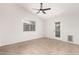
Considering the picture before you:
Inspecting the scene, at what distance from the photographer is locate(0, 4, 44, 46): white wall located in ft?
5.18

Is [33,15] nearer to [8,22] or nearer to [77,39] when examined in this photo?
[8,22]

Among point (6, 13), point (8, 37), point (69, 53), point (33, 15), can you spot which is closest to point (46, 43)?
point (69, 53)

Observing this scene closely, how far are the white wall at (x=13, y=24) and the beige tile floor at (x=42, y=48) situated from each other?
10cm

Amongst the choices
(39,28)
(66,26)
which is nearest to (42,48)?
(39,28)

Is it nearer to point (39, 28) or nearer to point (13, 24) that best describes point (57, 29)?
point (39, 28)

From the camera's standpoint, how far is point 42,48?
1.63m

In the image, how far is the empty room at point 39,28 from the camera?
159cm

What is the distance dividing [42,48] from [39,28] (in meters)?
0.34

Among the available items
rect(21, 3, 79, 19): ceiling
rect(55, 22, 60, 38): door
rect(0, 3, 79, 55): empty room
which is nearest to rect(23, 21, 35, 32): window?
rect(0, 3, 79, 55): empty room

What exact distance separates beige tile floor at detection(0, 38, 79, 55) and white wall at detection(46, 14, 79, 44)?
0.33 feet

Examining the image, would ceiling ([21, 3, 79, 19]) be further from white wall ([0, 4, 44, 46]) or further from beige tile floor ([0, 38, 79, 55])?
beige tile floor ([0, 38, 79, 55])

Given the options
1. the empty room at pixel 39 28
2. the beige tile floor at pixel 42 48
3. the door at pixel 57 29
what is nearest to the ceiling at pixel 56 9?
the empty room at pixel 39 28

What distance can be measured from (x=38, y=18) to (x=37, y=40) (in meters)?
0.37

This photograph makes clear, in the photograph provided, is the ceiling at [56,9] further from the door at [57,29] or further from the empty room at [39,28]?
the door at [57,29]
